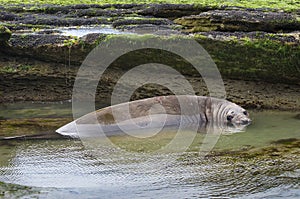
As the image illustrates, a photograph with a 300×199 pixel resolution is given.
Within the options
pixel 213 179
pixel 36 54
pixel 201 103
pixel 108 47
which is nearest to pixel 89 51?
pixel 108 47

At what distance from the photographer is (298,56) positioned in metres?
7.17

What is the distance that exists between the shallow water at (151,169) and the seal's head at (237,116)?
468 millimetres

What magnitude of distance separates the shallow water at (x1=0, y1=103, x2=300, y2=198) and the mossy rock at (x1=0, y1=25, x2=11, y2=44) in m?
2.57

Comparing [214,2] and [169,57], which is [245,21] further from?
[214,2]

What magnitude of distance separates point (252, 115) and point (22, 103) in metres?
3.18

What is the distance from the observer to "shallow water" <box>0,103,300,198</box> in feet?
13.8

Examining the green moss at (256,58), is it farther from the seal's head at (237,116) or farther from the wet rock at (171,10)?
the wet rock at (171,10)

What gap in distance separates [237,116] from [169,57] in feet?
4.43

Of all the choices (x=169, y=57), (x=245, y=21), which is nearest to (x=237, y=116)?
(x=169, y=57)

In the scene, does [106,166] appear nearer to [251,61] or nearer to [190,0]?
[251,61]

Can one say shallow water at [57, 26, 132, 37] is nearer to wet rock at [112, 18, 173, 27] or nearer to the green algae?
wet rock at [112, 18, 173, 27]

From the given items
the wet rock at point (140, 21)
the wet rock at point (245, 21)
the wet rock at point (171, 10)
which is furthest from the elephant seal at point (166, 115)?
the wet rock at point (171, 10)

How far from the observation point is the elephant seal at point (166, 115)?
6.44 m

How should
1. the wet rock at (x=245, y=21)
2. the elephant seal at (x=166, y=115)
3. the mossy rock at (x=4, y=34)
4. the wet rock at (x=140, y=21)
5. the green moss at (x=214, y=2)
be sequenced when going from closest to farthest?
the elephant seal at (x=166, y=115) < the wet rock at (x=245, y=21) < the mossy rock at (x=4, y=34) < the wet rock at (x=140, y=21) < the green moss at (x=214, y=2)
